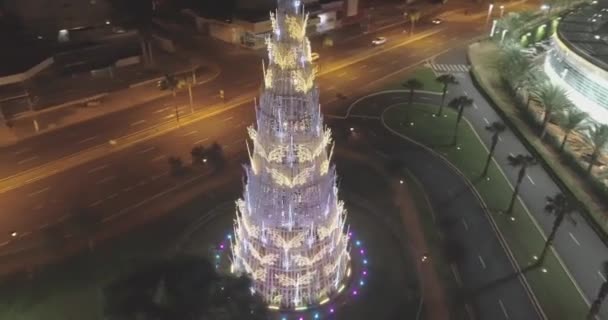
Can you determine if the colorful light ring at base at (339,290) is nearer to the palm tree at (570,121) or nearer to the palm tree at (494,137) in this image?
the palm tree at (494,137)

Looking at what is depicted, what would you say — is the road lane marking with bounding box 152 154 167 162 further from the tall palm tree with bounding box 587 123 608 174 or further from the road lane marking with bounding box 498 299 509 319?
the tall palm tree with bounding box 587 123 608 174

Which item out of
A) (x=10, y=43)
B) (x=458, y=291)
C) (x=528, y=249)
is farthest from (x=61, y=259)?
(x=10, y=43)

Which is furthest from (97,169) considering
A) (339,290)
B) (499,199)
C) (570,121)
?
(570,121)

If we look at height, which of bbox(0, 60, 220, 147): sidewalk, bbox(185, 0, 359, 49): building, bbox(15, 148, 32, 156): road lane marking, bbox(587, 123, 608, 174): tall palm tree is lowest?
bbox(15, 148, 32, 156): road lane marking

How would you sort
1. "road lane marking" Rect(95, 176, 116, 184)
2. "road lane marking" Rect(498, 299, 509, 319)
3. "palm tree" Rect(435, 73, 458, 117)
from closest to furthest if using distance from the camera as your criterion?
1. "road lane marking" Rect(498, 299, 509, 319)
2. "road lane marking" Rect(95, 176, 116, 184)
3. "palm tree" Rect(435, 73, 458, 117)

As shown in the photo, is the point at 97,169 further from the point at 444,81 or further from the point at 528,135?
the point at 528,135

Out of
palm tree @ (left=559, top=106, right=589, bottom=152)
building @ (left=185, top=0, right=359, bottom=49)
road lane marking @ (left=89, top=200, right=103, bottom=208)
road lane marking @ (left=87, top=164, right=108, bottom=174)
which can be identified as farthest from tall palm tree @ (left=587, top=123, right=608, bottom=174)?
building @ (left=185, top=0, right=359, bottom=49)
